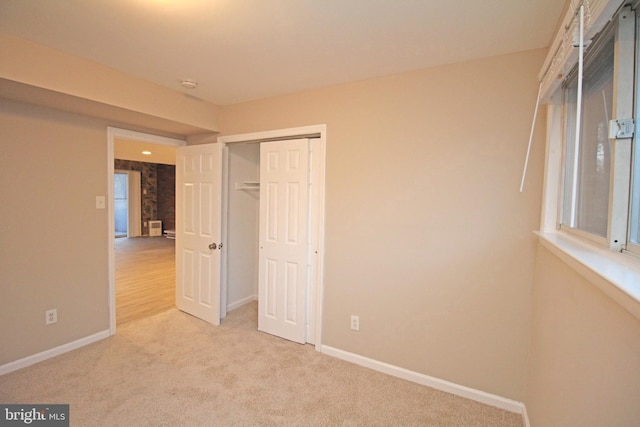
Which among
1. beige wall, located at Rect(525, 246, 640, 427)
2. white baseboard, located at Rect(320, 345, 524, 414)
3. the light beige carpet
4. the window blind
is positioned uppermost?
the window blind

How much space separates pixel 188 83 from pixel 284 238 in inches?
67.3

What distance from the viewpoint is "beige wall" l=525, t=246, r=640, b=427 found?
31.0 inches

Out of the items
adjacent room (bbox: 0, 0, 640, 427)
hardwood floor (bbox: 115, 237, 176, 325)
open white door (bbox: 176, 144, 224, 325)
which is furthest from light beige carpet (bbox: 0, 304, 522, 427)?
hardwood floor (bbox: 115, 237, 176, 325)

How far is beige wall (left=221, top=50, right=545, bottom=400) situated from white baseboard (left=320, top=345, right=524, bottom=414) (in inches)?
1.8

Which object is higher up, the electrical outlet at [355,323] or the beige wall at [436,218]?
the beige wall at [436,218]

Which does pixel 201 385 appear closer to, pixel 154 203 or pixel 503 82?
pixel 503 82

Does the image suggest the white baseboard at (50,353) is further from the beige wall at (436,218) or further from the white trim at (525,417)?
the white trim at (525,417)

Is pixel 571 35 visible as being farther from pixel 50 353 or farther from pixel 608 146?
pixel 50 353

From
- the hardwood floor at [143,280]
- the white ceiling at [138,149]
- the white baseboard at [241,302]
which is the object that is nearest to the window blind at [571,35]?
the white baseboard at [241,302]

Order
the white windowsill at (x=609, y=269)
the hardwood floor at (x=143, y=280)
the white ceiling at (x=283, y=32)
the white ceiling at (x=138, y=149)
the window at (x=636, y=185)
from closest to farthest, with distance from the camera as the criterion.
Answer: the white windowsill at (x=609, y=269) < the window at (x=636, y=185) < the white ceiling at (x=283, y=32) < the hardwood floor at (x=143, y=280) < the white ceiling at (x=138, y=149)

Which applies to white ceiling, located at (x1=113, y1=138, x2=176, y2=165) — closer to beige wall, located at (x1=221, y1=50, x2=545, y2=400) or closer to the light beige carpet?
the light beige carpet

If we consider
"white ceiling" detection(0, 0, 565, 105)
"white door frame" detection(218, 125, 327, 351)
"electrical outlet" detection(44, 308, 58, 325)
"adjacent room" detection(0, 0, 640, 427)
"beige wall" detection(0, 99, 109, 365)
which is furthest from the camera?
"white door frame" detection(218, 125, 327, 351)

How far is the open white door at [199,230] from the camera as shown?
3.36 m

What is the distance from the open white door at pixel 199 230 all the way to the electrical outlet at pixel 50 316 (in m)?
1.24
